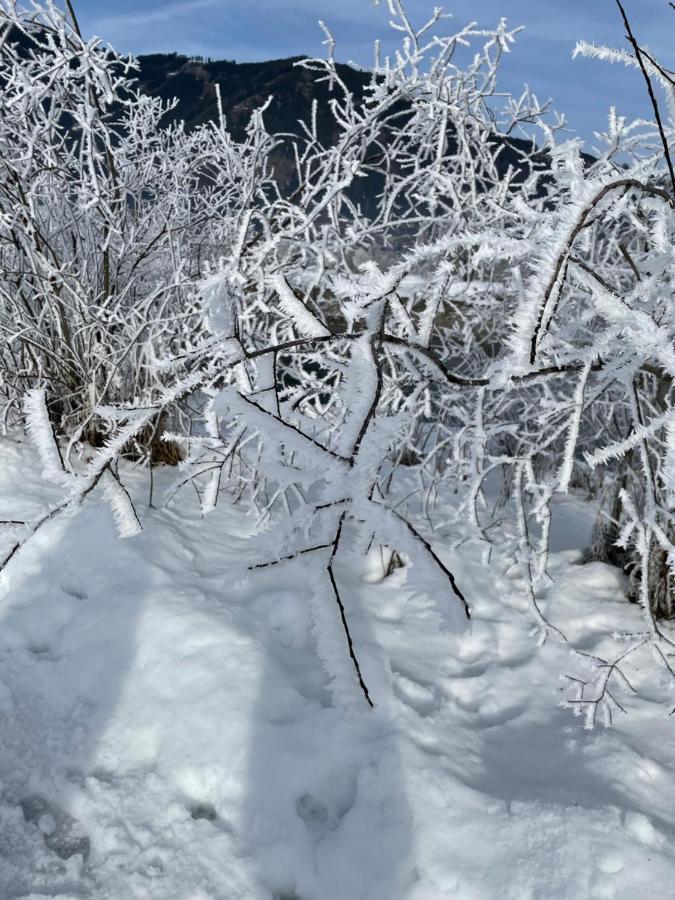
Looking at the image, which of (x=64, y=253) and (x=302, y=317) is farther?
(x=64, y=253)

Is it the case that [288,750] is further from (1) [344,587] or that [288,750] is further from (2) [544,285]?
(2) [544,285]

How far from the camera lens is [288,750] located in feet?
5.75

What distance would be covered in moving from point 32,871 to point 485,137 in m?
3.27

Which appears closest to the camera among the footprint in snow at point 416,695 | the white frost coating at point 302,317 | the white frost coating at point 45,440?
the white frost coating at point 45,440

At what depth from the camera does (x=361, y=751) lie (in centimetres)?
176

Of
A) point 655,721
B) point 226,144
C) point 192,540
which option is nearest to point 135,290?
point 226,144

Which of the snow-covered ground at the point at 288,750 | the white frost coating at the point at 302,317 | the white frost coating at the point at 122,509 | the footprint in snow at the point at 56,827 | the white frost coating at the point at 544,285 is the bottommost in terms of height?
the footprint in snow at the point at 56,827

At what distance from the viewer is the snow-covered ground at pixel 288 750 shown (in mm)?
1471

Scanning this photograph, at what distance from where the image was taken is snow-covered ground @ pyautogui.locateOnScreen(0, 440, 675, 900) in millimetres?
1471

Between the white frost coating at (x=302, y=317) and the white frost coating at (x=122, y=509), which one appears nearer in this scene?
the white frost coating at (x=122, y=509)

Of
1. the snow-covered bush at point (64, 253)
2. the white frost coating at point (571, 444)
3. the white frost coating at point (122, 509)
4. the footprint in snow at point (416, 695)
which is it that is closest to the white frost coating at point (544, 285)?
the white frost coating at point (571, 444)

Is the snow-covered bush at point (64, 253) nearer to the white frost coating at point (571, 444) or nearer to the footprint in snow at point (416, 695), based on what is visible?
the footprint in snow at point (416, 695)

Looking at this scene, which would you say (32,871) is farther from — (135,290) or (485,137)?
(135,290)

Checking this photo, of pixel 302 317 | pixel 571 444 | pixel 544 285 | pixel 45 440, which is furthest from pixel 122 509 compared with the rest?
pixel 571 444
